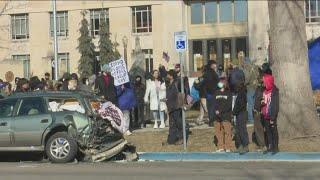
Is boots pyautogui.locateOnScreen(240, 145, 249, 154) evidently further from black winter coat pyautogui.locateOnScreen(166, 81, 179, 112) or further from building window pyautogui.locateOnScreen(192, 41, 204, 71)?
building window pyautogui.locateOnScreen(192, 41, 204, 71)

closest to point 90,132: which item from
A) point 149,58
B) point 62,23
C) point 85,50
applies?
point 85,50

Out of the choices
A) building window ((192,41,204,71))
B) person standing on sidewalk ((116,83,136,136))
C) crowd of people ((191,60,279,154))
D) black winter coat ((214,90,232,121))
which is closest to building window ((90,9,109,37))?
building window ((192,41,204,71))

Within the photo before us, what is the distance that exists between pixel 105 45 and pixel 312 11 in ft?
53.3

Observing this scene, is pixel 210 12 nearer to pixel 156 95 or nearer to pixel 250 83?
pixel 250 83

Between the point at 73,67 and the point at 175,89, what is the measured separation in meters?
39.6

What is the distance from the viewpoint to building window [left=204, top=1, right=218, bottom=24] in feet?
181

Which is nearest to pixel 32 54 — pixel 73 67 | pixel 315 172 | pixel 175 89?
pixel 73 67

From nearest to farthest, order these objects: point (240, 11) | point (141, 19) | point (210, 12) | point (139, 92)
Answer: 1. point (139, 92)
2. point (240, 11)
3. point (210, 12)
4. point (141, 19)

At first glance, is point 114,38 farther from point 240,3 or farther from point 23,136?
point 23,136

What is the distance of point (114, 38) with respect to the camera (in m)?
56.5

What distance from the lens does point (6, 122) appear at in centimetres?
1672

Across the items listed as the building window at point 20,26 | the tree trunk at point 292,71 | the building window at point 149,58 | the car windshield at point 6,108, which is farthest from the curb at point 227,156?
the building window at point 20,26

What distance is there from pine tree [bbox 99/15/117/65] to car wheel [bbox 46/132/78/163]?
3767 centimetres

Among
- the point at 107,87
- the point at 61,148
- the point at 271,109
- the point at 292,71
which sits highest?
the point at 292,71
